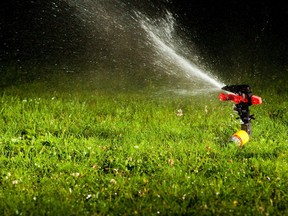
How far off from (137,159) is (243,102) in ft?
4.92

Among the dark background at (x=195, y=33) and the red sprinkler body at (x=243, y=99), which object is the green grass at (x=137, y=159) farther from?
the dark background at (x=195, y=33)

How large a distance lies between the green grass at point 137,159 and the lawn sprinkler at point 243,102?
14 cm

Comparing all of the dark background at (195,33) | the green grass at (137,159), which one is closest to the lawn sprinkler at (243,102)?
the green grass at (137,159)

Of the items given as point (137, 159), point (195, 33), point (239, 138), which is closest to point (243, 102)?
point (239, 138)

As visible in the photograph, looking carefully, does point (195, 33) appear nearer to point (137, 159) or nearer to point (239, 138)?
point (239, 138)

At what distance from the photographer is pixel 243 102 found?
17.4 feet

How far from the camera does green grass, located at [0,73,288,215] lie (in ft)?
12.4

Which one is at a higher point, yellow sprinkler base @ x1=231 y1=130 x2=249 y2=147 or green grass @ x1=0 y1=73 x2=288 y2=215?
yellow sprinkler base @ x1=231 y1=130 x2=249 y2=147

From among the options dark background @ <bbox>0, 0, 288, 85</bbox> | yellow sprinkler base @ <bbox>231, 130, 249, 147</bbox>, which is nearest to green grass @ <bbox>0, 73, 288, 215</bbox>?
yellow sprinkler base @ <bbox>231, 130, 249, 147</bbox>

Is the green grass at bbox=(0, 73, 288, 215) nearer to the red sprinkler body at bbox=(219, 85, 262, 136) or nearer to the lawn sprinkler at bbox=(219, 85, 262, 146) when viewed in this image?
the lawn sprinkler at bbox=(219, 85, 262, 146)

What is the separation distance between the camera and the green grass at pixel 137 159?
3.77 m

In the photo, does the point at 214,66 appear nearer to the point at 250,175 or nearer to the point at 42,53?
the point at 42,53

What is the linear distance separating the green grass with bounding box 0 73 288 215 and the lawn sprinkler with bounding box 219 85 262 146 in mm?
140

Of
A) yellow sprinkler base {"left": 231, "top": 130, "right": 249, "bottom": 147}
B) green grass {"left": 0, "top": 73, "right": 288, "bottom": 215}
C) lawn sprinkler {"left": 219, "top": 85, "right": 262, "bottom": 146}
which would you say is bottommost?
green grass {"left": 0, "top": 73, "right": 288, "bottom": 215}
